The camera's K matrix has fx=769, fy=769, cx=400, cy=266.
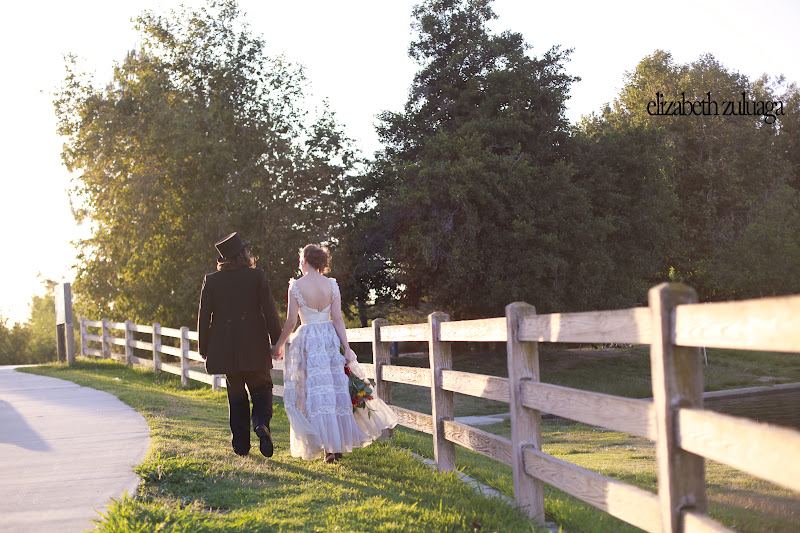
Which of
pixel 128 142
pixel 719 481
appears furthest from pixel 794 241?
pixel 719 481

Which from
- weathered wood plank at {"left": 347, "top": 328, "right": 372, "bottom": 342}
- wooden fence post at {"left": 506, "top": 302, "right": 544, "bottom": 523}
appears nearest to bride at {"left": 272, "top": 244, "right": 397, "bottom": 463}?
weathered wood plank at {"left": 347, "top": 328, "right": 372, "bottom": 342}

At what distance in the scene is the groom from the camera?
684 centimetres

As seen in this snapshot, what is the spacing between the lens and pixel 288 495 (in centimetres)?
550

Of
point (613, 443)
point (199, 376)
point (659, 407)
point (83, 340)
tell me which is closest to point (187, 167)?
point (83, 340)

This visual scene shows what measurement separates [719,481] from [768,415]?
765cm

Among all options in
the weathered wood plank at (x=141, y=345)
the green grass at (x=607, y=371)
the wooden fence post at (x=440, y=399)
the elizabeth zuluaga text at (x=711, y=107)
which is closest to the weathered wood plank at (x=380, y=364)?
the wooden fence post at (x=440, y=399)

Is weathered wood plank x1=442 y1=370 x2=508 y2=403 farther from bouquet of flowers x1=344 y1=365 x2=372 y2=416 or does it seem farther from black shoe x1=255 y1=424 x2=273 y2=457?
black shoe x1=255 y1=424 x2=273 y2=457

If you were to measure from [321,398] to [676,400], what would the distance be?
408 centimetres

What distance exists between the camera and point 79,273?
26328mm

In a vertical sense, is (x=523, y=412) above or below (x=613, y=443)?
above

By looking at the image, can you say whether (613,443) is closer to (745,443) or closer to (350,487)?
(350,487)

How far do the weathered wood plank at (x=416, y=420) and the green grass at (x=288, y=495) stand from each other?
286mm

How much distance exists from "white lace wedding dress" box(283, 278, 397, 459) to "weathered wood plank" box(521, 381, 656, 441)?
240cm

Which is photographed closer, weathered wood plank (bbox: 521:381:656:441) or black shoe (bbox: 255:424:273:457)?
weathered wood plank (bbox: 521:381:656:441)
